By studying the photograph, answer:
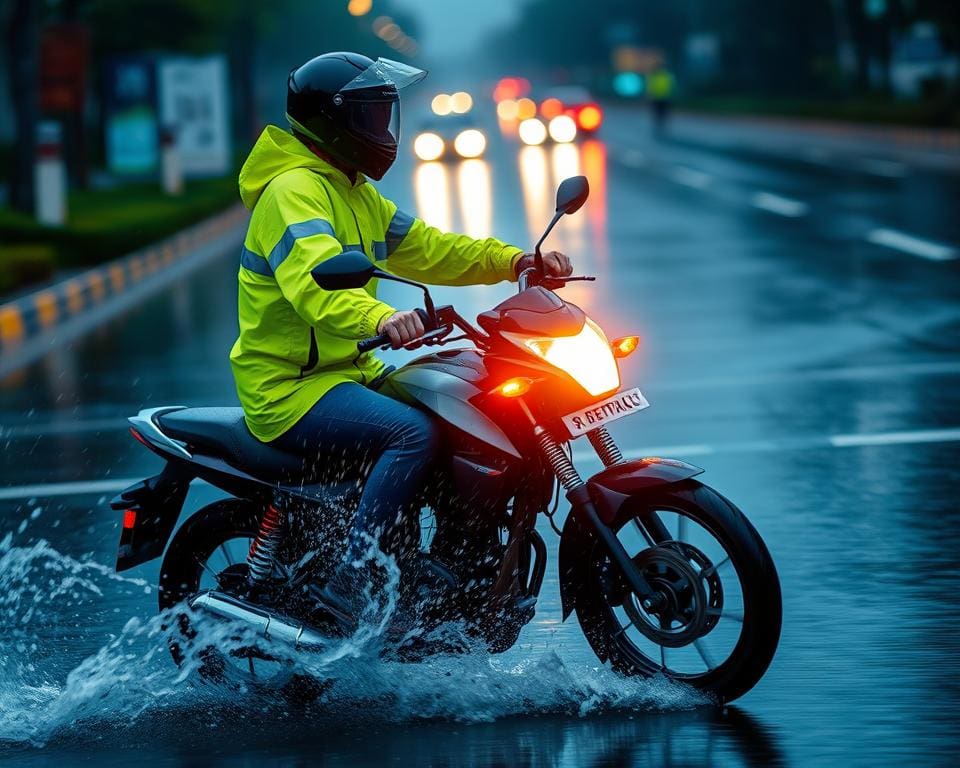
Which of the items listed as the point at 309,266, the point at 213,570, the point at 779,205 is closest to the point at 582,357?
the point at 309,266

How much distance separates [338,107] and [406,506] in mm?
1071

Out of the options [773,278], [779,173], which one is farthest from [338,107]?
[779,173]

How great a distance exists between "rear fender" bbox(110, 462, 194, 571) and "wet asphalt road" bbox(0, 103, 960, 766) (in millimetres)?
321

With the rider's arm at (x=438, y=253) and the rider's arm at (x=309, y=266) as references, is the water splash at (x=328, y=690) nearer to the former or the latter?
the rider's arm at (x=309, y=266)

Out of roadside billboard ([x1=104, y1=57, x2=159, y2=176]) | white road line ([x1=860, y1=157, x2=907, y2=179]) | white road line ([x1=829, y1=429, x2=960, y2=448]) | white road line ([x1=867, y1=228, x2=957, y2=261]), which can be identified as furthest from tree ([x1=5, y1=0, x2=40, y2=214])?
white road line ([x1=829, y1=429, x2=960, y2=448])

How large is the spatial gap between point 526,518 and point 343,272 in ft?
2.99

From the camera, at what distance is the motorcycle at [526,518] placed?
16.2 feet

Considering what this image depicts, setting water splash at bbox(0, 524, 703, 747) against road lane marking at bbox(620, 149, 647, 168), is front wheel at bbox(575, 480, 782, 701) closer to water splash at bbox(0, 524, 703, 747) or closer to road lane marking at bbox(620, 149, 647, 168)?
water splash at bbox(0, 524, 703, 747)

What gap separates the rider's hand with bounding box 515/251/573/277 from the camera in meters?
5.43

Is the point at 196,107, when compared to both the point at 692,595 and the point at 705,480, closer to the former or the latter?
the point at 705,480

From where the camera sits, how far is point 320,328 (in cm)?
497

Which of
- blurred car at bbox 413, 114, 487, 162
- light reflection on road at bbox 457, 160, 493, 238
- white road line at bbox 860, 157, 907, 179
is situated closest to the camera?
light reflection on road at bbox 457, 160, 493, 238

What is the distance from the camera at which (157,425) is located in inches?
216

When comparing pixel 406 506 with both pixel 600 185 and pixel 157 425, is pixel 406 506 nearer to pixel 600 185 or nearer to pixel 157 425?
pixel 157 425
